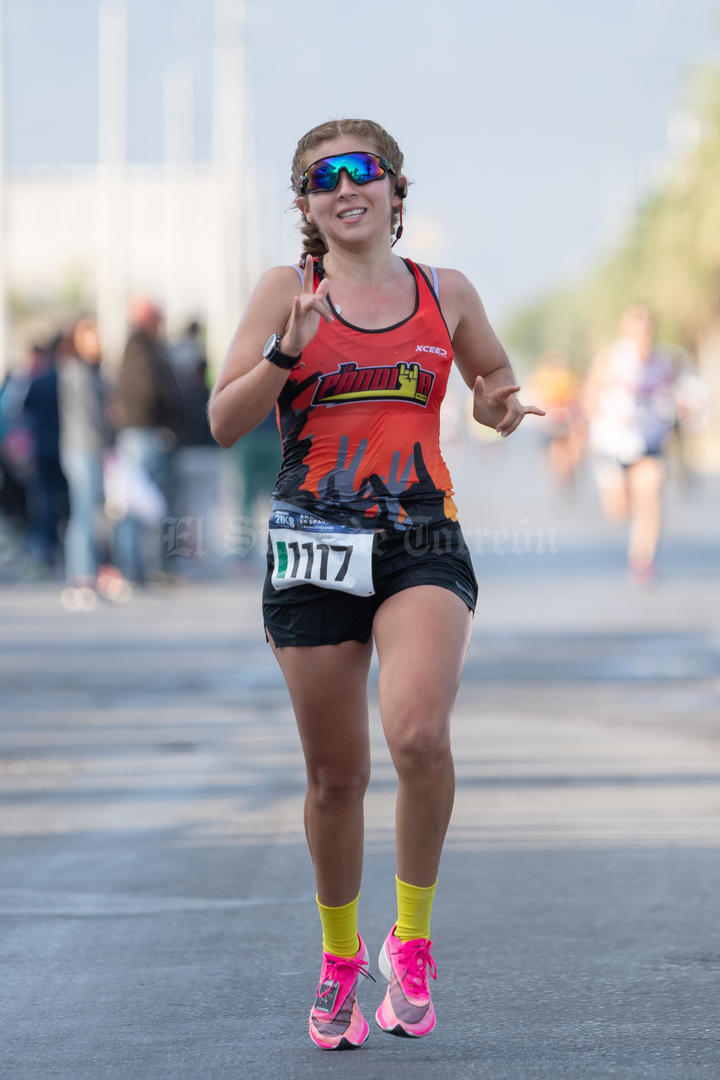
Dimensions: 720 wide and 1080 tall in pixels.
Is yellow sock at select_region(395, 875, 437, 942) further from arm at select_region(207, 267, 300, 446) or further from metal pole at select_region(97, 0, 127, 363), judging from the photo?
metal pole at select_region(97, 0, 127, 363)

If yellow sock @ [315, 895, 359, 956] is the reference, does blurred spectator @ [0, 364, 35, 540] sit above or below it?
below

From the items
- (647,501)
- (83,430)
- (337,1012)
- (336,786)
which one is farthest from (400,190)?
(647,501)

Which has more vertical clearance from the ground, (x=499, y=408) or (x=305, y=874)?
(x=499, y=408)

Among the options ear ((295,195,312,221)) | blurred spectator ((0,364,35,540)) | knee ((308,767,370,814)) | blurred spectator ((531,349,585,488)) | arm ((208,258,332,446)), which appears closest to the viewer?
arm ((208,258,332,446))

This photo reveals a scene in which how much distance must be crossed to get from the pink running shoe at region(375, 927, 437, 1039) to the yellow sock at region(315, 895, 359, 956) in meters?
0.12

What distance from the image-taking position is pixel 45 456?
16578mm

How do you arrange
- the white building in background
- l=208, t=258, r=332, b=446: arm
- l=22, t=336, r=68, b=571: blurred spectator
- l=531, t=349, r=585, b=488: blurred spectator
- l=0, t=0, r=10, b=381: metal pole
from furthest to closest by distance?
the white building in background
l=531, t=349, r=585, b=488: blurred spectator
l=0, t=0, r=10, b=381: metal pole
l=22, t=336, r=68, b=571: blurred spectator
l=208, t=258, r=332, b=446: arm

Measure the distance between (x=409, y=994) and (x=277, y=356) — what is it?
1.37 meters

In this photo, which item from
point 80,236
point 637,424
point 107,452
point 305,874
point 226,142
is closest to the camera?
point 305,874

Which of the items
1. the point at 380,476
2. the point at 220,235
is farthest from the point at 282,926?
the point at 220,235

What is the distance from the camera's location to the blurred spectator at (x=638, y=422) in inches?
600

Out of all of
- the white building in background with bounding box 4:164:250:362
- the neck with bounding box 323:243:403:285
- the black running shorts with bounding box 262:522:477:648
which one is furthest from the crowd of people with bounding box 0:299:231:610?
the white building in background with bounding box 4:164:250:362

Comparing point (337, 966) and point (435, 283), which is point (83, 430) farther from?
point (337, 966)

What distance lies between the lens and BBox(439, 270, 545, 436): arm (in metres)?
4.61
